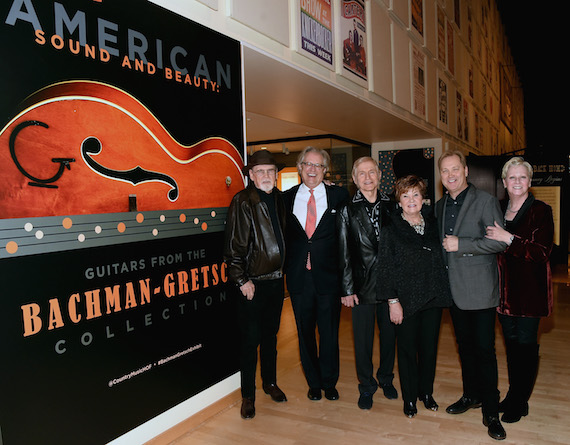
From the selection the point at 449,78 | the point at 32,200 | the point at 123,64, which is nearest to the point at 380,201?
the point at 123,64

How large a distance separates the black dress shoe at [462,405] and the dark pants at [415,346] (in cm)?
24

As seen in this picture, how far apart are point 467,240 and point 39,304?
212 cm

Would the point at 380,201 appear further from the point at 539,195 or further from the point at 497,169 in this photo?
the point at 539,195

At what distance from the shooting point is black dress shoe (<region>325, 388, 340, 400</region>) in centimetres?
302

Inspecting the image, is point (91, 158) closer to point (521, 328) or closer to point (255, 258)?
point (255, 258)

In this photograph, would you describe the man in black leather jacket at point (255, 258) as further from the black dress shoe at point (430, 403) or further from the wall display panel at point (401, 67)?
the wall display panel at point (401, 67)

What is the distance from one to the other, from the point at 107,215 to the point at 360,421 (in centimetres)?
189

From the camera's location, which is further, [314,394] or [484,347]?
[314,394]

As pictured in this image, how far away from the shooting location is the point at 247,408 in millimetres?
2816

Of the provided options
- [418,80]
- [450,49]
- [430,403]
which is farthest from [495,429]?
[450,49]

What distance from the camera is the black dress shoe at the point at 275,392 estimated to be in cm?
301

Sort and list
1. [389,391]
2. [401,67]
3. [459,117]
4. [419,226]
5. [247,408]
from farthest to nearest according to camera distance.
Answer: [459,117]
[401,67]
[389,391]
[247,408]
[419,226]

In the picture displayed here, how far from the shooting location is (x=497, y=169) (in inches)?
310

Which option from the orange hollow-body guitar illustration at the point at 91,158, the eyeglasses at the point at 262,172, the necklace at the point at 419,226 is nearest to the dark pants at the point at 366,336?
the necklace at the point at 419,226
